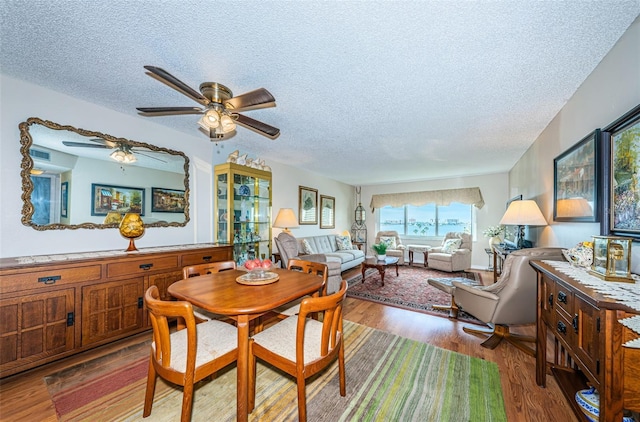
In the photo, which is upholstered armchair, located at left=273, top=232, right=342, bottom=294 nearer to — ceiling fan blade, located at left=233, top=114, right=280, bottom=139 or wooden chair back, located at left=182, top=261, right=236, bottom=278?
wooden chair back, located at left=182, top=261, right=236, bottom=278

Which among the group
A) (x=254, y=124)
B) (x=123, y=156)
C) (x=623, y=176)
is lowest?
(x=623, y=176)

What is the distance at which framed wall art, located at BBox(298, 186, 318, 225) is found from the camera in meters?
5.33

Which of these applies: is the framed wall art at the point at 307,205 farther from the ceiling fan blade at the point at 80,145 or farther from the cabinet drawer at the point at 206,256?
the ceiling fan blade at the point at 80,145

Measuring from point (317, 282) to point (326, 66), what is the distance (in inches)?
64.1

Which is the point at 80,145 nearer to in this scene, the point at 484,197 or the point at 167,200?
the point at 167,200

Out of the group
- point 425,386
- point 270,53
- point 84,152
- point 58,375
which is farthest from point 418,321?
point 84,152

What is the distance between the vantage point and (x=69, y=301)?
1.96 metres

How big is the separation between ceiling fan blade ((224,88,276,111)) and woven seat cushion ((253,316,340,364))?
1575 mm

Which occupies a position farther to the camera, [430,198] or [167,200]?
[430,198]

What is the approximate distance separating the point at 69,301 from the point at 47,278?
0.25 m

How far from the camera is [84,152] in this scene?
236 cm

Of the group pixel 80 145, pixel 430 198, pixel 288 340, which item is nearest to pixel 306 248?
pixel 288 340

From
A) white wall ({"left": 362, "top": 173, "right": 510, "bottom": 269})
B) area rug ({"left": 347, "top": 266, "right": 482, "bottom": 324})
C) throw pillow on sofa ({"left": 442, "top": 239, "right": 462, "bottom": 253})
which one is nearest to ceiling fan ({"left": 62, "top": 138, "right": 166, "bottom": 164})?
area rug ({"left": 347, "top": 266, "right": 482, "bottom": 324})

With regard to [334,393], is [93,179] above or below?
above
